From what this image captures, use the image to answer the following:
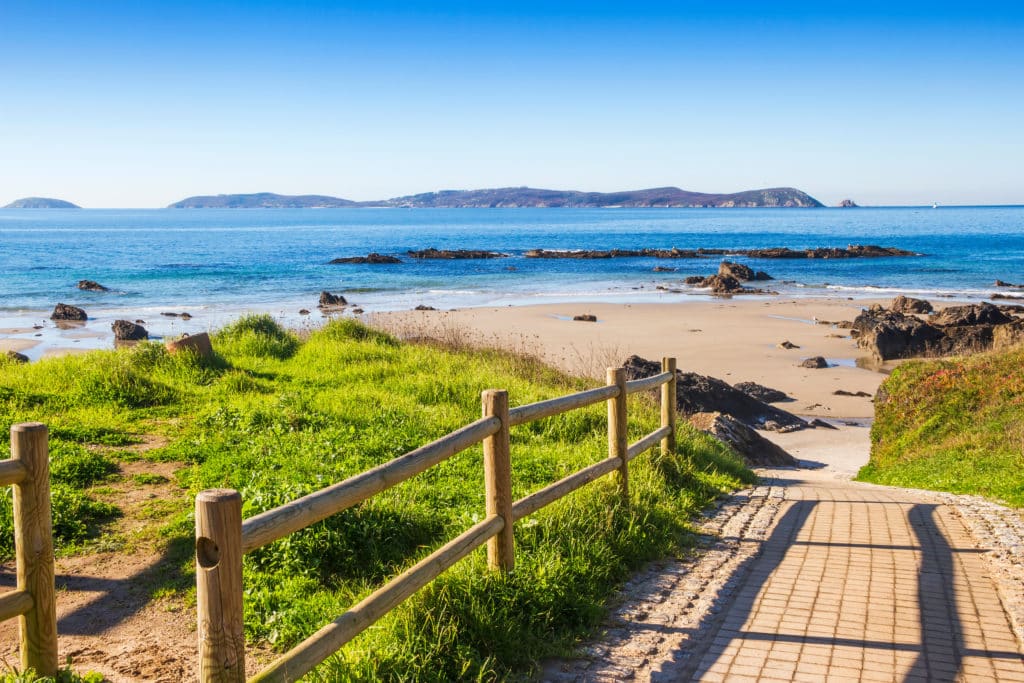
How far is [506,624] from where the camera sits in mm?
5012

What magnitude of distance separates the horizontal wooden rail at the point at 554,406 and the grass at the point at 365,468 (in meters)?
0.80

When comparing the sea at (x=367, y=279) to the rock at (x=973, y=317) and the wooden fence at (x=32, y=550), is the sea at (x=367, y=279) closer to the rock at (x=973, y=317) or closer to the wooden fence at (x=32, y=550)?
the rock at (x=973, y=317)

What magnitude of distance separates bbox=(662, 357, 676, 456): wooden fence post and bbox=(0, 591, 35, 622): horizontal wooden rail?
651 centimetres

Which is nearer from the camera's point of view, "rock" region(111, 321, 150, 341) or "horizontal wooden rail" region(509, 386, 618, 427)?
"horizontal wooden rail" region(509, 386, 618, 427)

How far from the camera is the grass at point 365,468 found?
16.6 feet

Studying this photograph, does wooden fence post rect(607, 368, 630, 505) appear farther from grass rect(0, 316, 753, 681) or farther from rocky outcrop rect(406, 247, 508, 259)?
rocky outcrop rect(406, 247, 508, 259)

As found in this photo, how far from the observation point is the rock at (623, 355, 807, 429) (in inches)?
662

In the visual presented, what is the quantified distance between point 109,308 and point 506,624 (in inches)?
1583

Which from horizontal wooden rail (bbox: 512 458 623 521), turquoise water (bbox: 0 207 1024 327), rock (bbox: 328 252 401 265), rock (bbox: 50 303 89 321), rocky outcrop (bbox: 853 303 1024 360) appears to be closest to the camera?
horizontal wooden rail (bbox: 512 458 623 521)

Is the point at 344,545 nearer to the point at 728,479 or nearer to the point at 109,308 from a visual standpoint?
the point at 728,479

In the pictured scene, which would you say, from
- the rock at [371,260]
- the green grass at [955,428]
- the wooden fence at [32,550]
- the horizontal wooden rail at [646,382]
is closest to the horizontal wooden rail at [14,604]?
the wooden fence at [32,550]

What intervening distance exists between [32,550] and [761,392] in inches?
692

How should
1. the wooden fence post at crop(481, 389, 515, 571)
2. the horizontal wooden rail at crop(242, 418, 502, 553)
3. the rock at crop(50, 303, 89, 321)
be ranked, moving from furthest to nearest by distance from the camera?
the rock at crop(50, 303, 89, 321)
the wooden fence post at crop(481, 389, 515, 571)
the horizontal wooden rail at crop(242, 418, 502, 553)

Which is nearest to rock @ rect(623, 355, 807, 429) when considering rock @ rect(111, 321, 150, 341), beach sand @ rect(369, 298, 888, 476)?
beach sand @ rect(369, 298, 888, 476)
